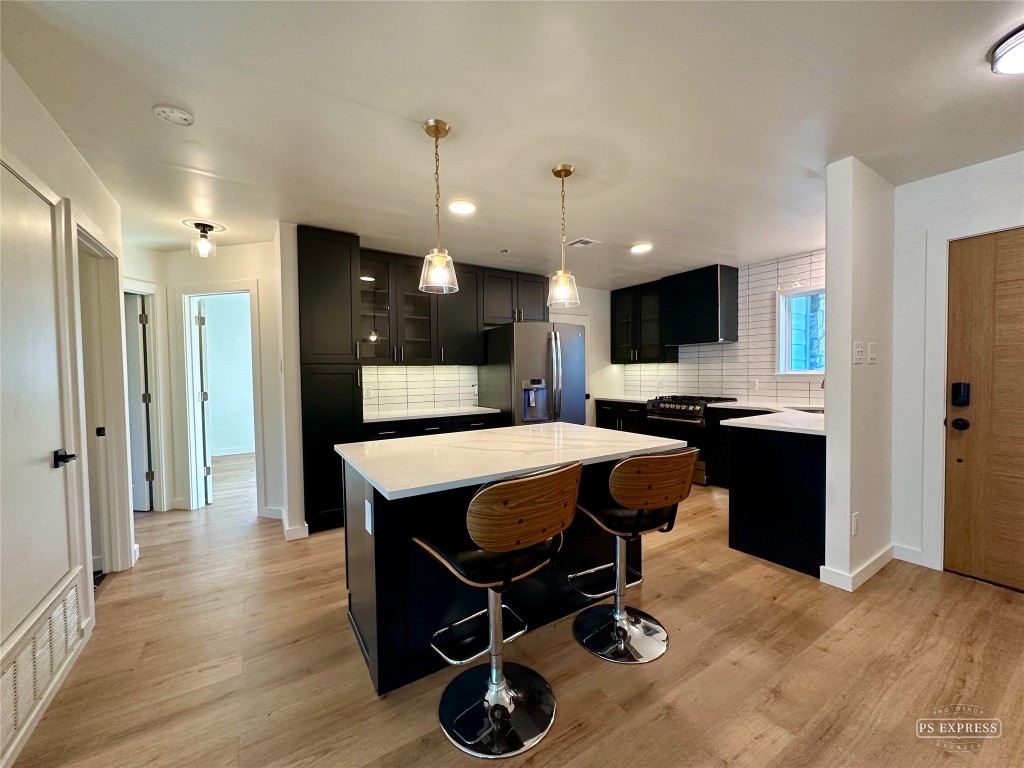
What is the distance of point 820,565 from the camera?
8.18 ft

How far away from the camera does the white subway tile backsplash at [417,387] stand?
4230 mm

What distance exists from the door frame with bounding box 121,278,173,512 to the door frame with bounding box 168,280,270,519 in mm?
61

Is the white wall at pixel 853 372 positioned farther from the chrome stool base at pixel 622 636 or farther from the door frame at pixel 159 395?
the door frame at pixel 159 395

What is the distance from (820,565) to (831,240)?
6.28ft

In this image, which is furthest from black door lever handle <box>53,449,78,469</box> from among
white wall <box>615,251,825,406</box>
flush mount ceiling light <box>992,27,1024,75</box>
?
white wall <box>615,251,825,406</box>

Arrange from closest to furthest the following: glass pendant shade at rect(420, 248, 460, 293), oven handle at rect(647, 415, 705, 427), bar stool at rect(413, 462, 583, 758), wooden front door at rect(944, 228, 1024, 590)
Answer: bar stool at rect(413, 462, 583, 758)
glass pendant shade at rect(420, 248, 460, 293)
wooden front door at rect(944, 228, 1024, 590)
oven handle at rect(647, 415, 705, 427)

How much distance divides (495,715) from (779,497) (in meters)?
2.19

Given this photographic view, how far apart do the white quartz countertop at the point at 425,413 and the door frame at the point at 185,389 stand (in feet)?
3.25

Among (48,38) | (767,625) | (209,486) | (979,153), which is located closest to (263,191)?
(48,38)

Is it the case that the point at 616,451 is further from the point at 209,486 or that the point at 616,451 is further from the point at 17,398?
the point at 209,486

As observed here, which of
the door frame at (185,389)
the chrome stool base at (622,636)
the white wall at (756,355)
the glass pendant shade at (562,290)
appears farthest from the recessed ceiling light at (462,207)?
the white wall at (756,355)

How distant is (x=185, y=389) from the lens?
12.6 feet

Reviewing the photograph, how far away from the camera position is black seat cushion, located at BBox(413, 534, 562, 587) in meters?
1.40

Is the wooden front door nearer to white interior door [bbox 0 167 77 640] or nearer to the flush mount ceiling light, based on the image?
the flush mount ceiling light
